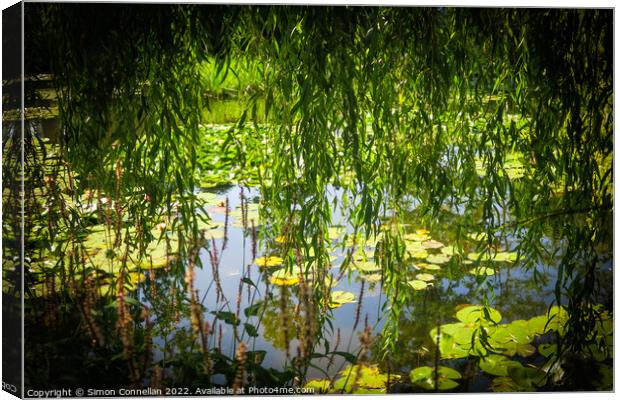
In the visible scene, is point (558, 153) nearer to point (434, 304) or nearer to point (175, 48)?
point (434, 304)

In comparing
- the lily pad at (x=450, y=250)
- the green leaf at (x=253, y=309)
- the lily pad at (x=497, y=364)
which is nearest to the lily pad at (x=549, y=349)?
the lily pad at (x=497, y=364)

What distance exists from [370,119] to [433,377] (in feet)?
3.52

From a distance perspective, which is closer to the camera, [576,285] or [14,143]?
[14,143]

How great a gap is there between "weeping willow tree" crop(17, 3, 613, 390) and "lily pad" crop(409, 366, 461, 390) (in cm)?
17

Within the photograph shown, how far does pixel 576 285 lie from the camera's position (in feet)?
10.1

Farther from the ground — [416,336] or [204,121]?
[204,121]

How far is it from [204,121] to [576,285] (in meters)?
1.64

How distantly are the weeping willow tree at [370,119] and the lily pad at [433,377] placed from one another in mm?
174

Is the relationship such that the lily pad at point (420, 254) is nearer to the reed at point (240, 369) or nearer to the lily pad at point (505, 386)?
the lily pad at point (505, 386)

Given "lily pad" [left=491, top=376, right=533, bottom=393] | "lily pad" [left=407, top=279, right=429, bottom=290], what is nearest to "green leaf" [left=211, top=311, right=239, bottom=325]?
"lily pad" [left=407, top=279, right=429, bottom=290]

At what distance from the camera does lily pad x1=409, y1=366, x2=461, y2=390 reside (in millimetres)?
3039

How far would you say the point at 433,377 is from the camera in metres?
3.05

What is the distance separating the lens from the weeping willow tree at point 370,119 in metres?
2.89

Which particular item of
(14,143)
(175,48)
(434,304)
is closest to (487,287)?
(434,304)
